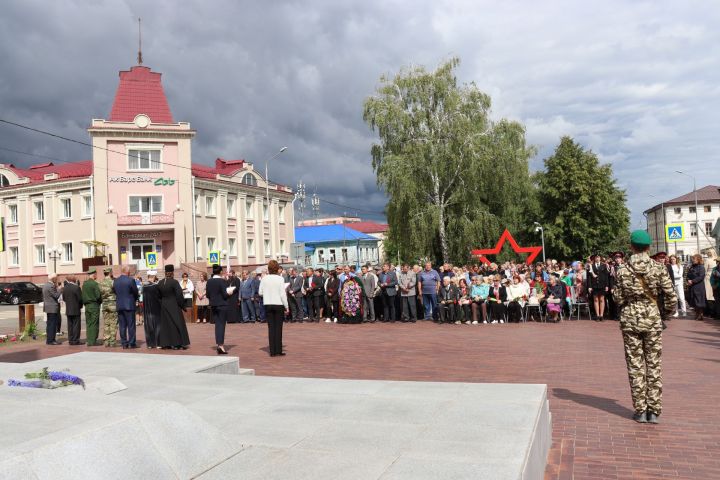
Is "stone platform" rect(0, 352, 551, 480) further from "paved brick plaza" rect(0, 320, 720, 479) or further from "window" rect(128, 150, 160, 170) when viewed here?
"window" rect(128, 150, 160, 170)

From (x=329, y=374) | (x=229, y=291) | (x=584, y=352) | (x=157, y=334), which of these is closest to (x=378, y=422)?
(x=329, y=374)

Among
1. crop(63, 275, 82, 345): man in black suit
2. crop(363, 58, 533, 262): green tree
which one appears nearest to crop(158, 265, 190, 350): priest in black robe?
crop(63, 275, 82, 345): man in black suit

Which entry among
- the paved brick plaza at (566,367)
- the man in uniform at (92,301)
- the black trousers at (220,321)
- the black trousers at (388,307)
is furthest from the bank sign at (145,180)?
the black trousers at (220,321)

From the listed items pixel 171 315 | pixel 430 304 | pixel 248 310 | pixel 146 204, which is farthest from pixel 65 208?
pixel 171 315

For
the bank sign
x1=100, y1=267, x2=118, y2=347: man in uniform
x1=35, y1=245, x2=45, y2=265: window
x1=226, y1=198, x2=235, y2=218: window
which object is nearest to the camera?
x1=100, y1=267, x2=118, y2=347: man in uniform

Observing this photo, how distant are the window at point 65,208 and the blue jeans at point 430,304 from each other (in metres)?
39.0

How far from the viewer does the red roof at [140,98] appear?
48.0 metres

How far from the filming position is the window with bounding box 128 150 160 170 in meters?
47.1

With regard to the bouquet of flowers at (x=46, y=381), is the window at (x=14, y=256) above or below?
above

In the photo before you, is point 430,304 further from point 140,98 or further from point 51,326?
point 140,98

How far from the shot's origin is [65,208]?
49969 mm

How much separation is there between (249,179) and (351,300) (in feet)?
137

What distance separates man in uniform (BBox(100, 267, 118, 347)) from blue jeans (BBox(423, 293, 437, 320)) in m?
9.40

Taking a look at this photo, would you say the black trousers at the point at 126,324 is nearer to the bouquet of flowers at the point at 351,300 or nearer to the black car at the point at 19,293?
the bouquet of flowers at the point at 351,300
